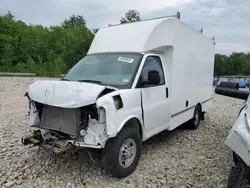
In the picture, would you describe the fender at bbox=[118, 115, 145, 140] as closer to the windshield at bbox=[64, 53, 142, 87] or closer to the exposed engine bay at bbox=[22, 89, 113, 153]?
the exposed engine bay at bbox=[22, 89, 113, 153]

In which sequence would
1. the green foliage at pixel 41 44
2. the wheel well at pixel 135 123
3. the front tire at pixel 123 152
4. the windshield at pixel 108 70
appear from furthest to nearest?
the green foliage at pixel 41 44
the windshield at pixel 108 70
the wheel well at pixel 135 123
the front tire at pixel 123 152

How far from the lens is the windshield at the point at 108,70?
4.43 metres

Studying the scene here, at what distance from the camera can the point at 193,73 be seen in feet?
22.5

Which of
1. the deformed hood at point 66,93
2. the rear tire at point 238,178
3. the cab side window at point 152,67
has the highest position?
the cab side window at point 152,67

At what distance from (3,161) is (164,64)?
12.4 ft

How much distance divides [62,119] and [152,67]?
2098 mm

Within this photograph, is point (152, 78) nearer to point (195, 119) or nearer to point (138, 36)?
point (138, 36)

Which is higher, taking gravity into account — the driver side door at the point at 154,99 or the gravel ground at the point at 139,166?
the driver side door at the point at 154,99

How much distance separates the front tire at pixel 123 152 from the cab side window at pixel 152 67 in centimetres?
97

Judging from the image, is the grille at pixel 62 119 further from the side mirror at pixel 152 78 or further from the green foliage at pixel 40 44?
the green foliage at pixel 40 44

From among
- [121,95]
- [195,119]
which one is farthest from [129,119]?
[195,119]

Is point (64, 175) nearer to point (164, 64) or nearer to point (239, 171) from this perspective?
point (239, 171)

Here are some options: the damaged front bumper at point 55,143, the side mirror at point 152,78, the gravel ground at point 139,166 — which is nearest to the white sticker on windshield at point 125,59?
the side mirror at point 152,78

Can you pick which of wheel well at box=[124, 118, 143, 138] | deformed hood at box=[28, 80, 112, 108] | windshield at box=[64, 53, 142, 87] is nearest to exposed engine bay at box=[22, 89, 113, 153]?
deformed hood at box=[28, 80, 112, 108]
